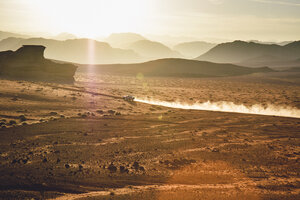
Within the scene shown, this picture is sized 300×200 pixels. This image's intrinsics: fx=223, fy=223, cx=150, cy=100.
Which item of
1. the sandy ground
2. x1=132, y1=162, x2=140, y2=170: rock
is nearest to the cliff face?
the sandy ground

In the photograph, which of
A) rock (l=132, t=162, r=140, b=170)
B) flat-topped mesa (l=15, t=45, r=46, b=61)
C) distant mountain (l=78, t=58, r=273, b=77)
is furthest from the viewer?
distant mountain (l=78, t=58, r=273, b=77)

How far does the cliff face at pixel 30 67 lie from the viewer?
41.2 metres

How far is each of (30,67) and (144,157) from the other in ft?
133

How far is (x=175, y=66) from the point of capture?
116m

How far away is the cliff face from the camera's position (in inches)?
1624

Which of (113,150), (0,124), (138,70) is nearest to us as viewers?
(113,150)

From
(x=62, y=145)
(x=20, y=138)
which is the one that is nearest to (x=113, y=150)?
(x=62, y=145)

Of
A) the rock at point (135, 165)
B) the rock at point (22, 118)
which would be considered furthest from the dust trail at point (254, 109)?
the rock at point (135, 165)

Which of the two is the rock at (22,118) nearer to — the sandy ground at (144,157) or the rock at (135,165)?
the sandy ground at (144,157)

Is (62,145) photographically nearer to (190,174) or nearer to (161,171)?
(161,171)

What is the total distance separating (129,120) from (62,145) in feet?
23.2

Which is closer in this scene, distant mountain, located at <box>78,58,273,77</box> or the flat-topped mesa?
the flat-topped mesa

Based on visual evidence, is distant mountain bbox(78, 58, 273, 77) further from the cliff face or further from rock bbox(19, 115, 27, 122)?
rock bbox(19, 115, 27, 122)

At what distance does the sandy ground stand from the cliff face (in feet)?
85.9
